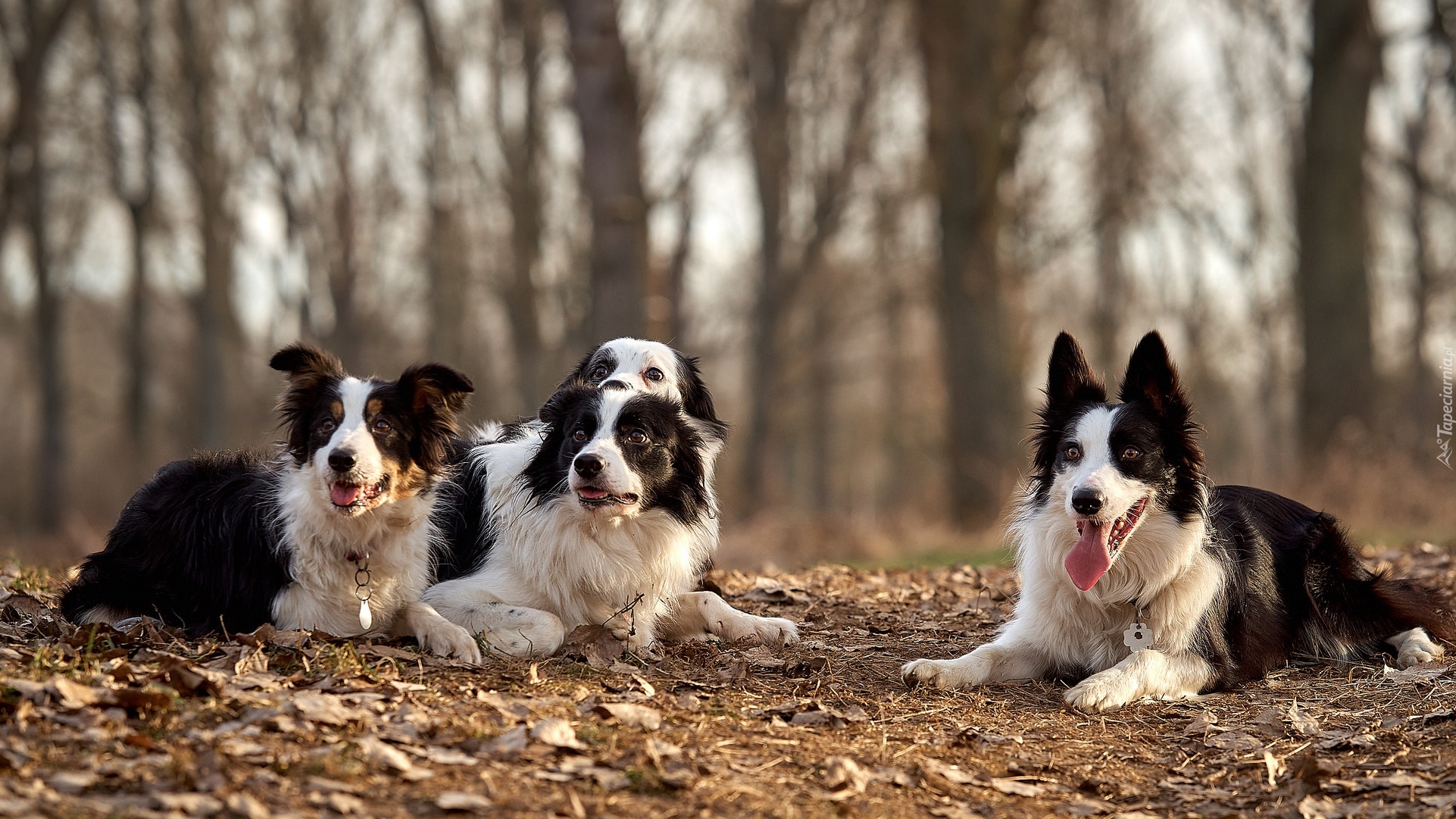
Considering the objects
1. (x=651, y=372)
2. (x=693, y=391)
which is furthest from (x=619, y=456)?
(x=693, y=391)

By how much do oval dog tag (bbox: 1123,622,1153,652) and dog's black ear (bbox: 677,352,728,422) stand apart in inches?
102

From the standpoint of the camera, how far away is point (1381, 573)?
689 centimetres

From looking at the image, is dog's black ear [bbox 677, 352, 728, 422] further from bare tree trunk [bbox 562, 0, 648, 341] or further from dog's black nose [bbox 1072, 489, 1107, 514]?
bare tree trunk [bbox 562, 0, 648, 341]

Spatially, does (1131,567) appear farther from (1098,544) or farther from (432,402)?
(432,402)

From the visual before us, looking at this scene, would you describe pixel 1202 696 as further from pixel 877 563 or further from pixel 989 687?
pixel 877 563

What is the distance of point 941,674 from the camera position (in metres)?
5.83

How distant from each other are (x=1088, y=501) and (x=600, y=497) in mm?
2315

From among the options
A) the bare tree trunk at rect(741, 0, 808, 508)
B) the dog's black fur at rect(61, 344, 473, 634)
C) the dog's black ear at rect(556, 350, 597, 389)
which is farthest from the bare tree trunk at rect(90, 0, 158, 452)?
the dog's black fur at rect(61, 344, 473, 634)

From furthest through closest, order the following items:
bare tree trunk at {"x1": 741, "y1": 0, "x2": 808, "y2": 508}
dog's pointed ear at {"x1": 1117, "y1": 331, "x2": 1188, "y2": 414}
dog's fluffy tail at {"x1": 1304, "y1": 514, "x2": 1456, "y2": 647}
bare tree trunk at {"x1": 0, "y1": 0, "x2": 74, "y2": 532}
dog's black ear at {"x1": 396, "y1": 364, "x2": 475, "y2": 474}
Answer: bare tree trunk at {"x1": 741, "y1": 0, "x2": 808, "y2": 508}
bare tree trunk at {"x1": 0, "y1": 0, "x2": 74, "y2": 532}
dog's fluffy tail at {"x1": 1304, "y1": 514, "x2": 1456, "y2": 647}
dog's pointed ear at {"x1": 1117, "y1": 331, "x2": 1188, "y2": 414}
dog's black ear at {"x1": 396, "y1": 364, "x2": 475, "y2": 474}

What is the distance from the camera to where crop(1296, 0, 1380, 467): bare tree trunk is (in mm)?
15773

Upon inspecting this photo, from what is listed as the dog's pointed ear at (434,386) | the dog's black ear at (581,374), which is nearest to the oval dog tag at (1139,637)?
the dog's black ear at (581,374)

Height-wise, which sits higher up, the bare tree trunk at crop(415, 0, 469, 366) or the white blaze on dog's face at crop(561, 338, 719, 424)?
the bare tree trunk at crop(415, 0, 469, 366)

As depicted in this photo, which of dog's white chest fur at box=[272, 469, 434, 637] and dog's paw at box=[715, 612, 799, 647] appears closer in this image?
dog's white chest fur at box=[272, 469, 434, 637]

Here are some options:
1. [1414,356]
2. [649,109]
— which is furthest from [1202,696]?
[1414,356]
